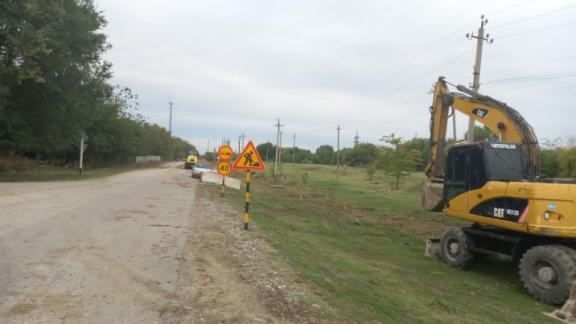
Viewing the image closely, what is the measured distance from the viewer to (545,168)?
140 ft

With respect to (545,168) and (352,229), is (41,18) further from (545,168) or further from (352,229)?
(545,168)

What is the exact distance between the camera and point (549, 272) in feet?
29.6

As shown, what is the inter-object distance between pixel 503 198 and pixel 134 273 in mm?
7282

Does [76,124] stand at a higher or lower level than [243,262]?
higher

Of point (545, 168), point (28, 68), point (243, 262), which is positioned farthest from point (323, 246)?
point (545, 168)

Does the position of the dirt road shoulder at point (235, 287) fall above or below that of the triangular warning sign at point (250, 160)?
below

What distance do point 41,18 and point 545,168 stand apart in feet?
132

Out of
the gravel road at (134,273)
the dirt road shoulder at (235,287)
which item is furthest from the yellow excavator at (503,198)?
the gravel road at (134,273)

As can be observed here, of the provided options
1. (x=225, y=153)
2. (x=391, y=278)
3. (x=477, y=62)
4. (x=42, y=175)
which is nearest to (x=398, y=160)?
(x=477, y=62)

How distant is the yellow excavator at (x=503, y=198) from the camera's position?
895cm

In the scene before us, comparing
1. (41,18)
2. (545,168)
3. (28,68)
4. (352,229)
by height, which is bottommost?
(352,229)

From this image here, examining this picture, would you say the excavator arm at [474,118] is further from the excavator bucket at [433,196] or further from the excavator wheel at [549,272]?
the excavator wheel at [549,272]

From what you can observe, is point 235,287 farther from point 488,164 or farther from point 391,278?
point 488,164

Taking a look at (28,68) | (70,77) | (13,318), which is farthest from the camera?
(70,77)
